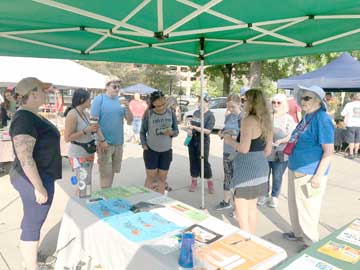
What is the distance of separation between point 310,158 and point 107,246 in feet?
6.47

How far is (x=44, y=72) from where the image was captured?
7.80 m

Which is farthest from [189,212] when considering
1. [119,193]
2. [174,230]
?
[119,193]

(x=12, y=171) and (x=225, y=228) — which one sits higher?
(x=12, y=171)

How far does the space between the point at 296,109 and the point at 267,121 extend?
8.67 ft

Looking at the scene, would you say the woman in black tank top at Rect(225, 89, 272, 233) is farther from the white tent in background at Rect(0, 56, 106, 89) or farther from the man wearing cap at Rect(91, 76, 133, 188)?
the white tent in background at Rect(0, 56, 106, 89)

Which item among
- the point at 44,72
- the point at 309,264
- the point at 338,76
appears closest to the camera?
the point at 309,264

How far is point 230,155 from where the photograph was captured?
3809 millimetres

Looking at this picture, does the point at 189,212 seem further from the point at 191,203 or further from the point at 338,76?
the point at 338,76

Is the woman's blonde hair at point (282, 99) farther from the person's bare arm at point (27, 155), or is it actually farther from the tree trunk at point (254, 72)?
the tree trunk at point (254, 72)

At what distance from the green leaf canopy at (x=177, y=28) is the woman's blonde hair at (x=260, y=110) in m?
0.69

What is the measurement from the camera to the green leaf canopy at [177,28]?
88.4 inches

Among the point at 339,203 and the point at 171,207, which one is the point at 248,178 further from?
the point at 339,203

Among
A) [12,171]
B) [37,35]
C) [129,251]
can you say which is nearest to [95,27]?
[37,35]

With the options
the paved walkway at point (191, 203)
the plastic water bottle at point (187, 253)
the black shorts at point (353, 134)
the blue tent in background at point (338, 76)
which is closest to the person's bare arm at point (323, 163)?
the paved walkway at point (191, 203)
